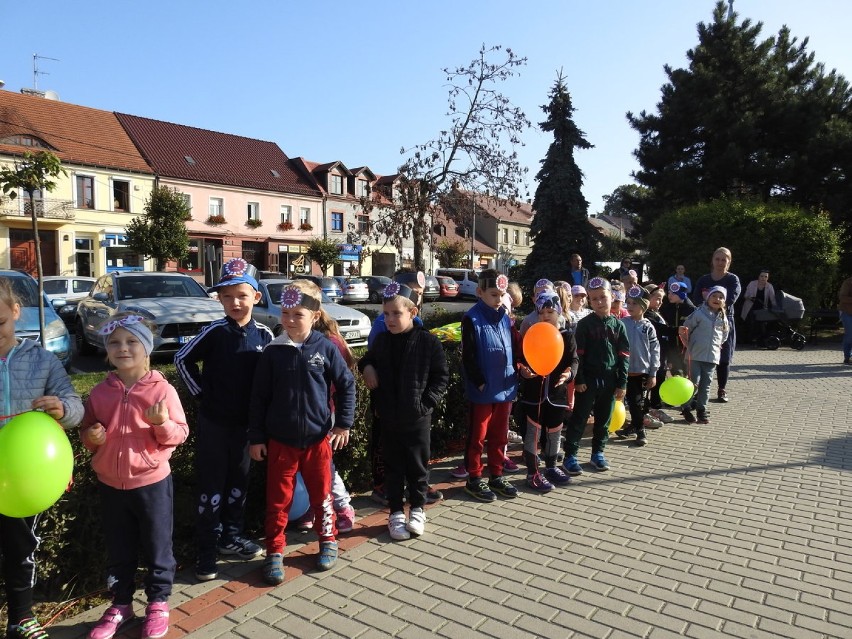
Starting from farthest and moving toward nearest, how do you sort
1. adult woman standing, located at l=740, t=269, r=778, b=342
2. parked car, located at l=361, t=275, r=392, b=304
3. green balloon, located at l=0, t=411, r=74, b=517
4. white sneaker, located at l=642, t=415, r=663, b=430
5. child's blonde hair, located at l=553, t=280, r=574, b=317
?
parked car, located at l=361, t=275, r=392, b=304, adult woman standing, located at l=740, t=269, r=778, b=342, white sneaker, located at l=642, t=415, r=663, b=430, child's blonde hair, located at l=553, t=280, r=574, b=317, green balloon, located at l=0, t=411, r=74, b=517

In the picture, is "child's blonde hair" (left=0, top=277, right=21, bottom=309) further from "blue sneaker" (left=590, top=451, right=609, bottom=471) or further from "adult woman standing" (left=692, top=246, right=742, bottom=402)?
"adult woman standing" (left=692, top=246, right=742, bottom=402)

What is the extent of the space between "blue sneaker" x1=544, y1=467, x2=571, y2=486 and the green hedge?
1661 mm

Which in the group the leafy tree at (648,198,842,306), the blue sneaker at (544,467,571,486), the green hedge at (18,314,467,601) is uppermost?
the leafy tree at (648,198,842,306)

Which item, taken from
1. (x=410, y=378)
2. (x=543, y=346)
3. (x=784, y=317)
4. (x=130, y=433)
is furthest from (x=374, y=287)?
(x=130, y=433)

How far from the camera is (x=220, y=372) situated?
3730 millimetres

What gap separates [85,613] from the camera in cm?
328

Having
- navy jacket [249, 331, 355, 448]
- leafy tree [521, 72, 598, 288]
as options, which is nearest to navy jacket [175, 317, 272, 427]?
navy jacket [249, 331, 355, 448]

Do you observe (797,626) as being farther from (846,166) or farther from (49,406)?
(846,166)

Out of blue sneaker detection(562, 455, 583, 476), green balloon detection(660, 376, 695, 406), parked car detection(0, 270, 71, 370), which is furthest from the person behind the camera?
parked car detection(0, 270, 71, 370)

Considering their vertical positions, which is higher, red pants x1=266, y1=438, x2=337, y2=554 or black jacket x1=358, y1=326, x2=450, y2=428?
black jacket x1=358, y1=326, x2=450, y2=428

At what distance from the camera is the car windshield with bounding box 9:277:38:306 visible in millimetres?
8468

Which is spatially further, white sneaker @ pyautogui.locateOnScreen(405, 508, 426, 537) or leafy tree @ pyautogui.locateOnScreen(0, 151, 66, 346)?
leafy tree @ pyautogui.locateOnScreen(0, 151, 66, 346)

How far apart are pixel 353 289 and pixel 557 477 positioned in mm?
26358

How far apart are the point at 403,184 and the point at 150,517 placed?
9262 mm
